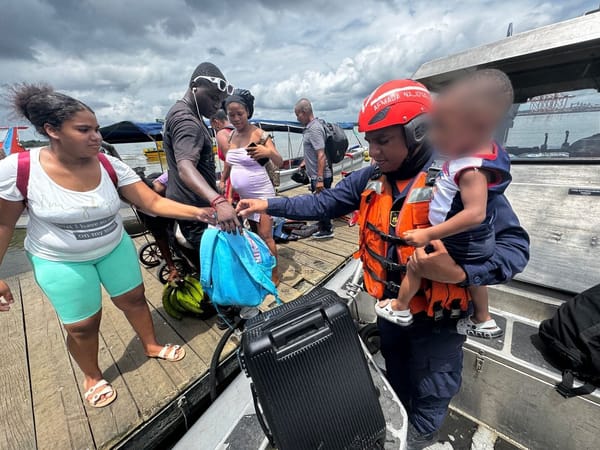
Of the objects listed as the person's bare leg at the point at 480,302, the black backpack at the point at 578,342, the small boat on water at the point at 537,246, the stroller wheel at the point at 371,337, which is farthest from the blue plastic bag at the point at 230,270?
the black backpack at the point at 578,342

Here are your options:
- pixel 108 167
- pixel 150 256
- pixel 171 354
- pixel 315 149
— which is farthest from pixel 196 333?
pixel 315 149

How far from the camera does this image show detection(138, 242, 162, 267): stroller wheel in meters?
3.60

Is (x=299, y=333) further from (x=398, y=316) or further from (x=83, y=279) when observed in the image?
(x=83, y=279)

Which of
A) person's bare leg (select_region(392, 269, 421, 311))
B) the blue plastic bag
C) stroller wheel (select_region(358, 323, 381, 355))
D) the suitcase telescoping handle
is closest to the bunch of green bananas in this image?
the blue plastic bag

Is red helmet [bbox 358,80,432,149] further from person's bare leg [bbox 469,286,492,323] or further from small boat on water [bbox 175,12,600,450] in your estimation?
small boat on water [bbox 175,12,600,450]

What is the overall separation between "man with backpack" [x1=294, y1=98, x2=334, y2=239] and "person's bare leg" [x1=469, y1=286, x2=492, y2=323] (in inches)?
110

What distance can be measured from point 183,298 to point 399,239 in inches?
82.3

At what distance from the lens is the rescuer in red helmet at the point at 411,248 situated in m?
1.11

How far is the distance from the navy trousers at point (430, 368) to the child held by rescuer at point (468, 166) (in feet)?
1.53

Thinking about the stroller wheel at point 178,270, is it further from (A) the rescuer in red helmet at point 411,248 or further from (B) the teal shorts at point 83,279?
(A) the rescuer in red helmet at point 411,248

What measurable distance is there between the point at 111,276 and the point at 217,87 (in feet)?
5.64

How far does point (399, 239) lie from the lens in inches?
46.9

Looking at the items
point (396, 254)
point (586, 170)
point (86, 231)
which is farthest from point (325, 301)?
point (586, 170)

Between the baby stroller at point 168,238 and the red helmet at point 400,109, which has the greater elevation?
the red helmet at point 400,109
